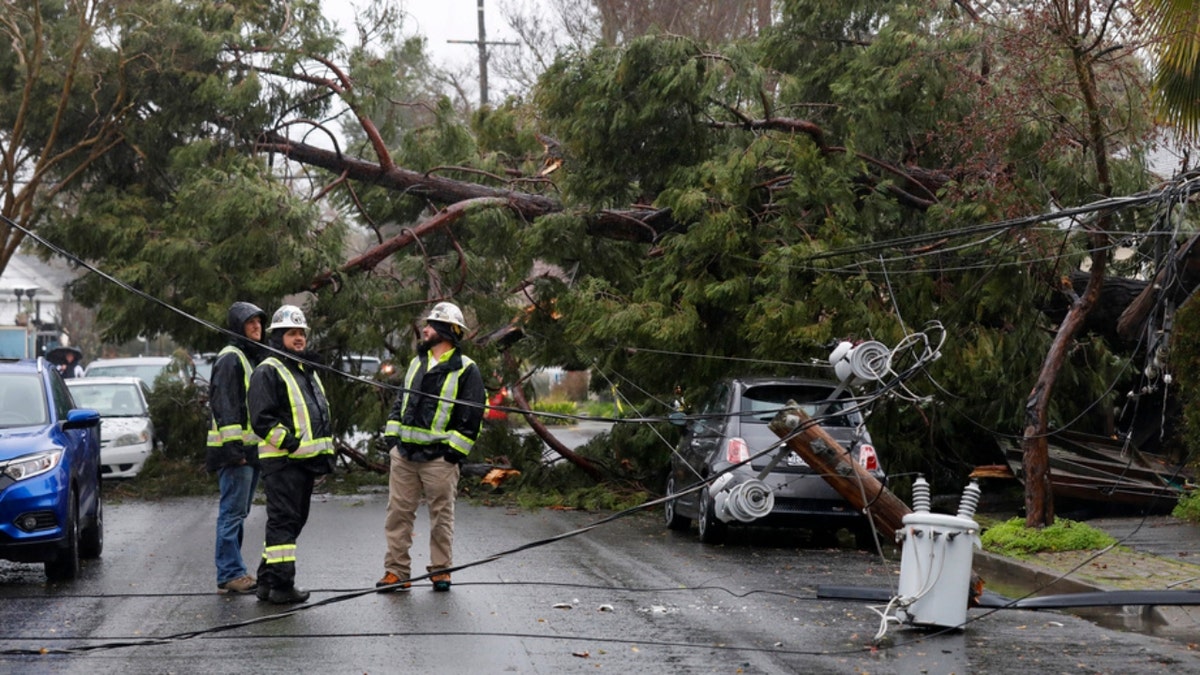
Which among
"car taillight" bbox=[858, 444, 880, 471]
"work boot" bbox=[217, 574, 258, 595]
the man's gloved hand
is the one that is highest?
the man's gloved hand

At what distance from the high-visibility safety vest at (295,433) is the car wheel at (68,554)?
174 cm

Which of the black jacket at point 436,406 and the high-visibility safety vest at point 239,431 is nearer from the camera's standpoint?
the high-visibility safety vest at point 239,431

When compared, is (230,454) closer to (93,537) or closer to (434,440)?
(434,440)

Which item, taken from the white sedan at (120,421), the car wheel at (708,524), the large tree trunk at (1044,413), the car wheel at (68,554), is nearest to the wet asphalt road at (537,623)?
the car wheel at (68,554)

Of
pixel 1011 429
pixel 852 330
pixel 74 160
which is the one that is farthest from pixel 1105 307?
pixel 74 160

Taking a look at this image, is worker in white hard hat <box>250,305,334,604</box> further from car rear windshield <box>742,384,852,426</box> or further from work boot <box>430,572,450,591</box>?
car rear windshield <box>742,384,852,426</box>

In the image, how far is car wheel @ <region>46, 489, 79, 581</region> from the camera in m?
10.1

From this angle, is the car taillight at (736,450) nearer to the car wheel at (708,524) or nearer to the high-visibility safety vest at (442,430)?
the car wheel at (708,524)

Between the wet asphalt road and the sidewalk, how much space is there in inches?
25.1

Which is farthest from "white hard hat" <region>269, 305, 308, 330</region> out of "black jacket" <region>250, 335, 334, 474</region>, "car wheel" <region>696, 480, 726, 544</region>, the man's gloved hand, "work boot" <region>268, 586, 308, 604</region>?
"car wheel" <region>696, 480, 726, 544</region>

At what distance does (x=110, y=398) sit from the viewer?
20281 mm

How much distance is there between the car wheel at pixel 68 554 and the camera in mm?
10117

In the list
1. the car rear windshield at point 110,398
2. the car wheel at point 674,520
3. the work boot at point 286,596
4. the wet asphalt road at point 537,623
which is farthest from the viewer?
the car rear windshield at point 110,398

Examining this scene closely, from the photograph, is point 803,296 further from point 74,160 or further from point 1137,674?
point 74,160
